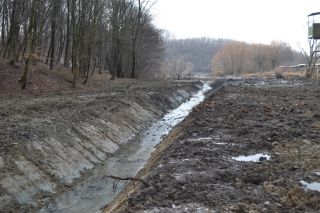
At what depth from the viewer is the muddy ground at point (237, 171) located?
8125 millimetres

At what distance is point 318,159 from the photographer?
432 inches

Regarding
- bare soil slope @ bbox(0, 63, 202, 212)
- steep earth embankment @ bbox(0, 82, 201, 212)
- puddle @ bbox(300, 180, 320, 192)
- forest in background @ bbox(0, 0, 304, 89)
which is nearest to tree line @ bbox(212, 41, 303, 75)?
forest in background @ bbox(0, 0, 304, 89)

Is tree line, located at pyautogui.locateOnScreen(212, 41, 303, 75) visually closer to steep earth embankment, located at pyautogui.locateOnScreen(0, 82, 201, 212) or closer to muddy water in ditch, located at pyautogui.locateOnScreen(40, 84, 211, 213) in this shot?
steep earth embankment, located at pyautogui.locateOnScreen(0, 82, 201, 212)

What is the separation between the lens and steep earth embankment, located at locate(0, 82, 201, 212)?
11.1 metres

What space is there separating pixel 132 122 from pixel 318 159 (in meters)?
12.9

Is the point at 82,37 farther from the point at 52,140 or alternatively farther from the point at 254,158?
the point at 254,158

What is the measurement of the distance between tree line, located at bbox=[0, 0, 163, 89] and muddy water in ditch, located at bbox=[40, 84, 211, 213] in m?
10.7

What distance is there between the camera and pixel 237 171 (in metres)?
10.3

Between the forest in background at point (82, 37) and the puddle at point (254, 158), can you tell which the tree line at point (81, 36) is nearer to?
the forest in background at point (82, 37)

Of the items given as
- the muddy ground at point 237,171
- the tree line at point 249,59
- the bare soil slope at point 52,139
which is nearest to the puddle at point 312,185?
the muddy ground at point 237,171

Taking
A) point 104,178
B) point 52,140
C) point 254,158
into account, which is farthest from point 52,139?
point 254,158

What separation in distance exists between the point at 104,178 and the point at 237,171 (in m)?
4.66

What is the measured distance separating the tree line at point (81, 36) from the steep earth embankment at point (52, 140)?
7.27 meters

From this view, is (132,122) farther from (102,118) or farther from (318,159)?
(318,159)
